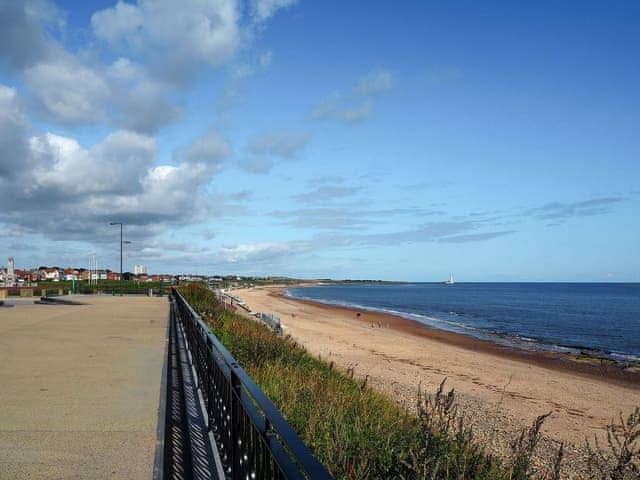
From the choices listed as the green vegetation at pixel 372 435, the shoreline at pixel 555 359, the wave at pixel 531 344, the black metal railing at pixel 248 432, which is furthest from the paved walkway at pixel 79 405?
the wave at pixel 531 344

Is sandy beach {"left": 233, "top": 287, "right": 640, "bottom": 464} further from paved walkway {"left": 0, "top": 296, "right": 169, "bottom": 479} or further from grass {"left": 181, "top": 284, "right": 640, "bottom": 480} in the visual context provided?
paved walkway {"left": 0, "top": 296, "right": 169, "bottom": 479}

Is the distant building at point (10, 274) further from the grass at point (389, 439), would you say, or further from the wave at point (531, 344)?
the grass at point (389, 439)

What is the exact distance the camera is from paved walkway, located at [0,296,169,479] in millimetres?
4180

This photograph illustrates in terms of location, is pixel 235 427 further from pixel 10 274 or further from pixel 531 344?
pixel 10 274

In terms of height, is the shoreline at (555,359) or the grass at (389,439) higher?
the grass at (389,439)

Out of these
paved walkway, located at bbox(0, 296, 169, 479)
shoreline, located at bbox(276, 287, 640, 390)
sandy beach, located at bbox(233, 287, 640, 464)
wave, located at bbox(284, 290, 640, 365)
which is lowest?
wave, located at bbox(284, 290, 640, 365)

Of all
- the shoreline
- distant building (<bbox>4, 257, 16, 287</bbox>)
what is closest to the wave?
the shoreline

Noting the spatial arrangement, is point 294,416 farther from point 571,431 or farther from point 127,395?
point 571,431

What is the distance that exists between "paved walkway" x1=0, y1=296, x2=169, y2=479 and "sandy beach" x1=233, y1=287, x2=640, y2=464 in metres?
5.59

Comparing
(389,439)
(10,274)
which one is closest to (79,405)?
(389,439)

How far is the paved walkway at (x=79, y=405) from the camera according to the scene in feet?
13.7

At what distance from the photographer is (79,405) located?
5969 millimetres

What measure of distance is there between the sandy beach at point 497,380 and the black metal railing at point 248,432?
521cm

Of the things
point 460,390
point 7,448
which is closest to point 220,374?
point 7,448
